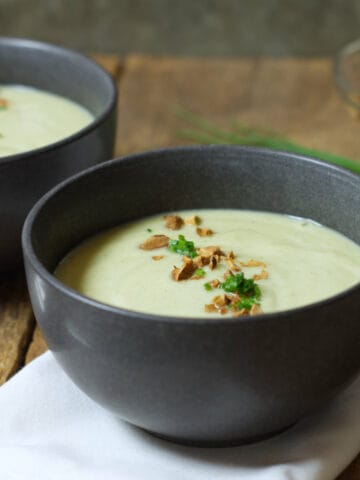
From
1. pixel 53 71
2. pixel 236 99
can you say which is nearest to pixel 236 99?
pixel 236 99

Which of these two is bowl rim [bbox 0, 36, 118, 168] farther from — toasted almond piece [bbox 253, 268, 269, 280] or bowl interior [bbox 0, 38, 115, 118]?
toasted almond piece [bbox 253, 268, 269, 280]

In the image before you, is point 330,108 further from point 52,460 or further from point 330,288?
point 52,460

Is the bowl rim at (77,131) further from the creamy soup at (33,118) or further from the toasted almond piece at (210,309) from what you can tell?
the toasted almond piece at (210,309)

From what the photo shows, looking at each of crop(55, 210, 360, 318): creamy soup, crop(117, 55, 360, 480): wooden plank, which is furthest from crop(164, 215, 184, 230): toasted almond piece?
crop(117, 55, 360, 480): wooden plank

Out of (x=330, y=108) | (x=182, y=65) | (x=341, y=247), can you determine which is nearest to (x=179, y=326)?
(x=341, y=247)

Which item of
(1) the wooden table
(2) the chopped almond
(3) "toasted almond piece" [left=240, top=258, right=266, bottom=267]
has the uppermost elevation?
(2) the chopped almond

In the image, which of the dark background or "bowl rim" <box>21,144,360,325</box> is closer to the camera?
"bowl rim" <box>21,144,360,325</box>
